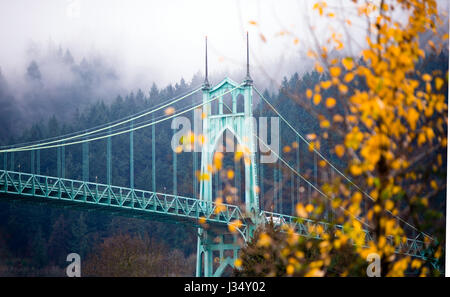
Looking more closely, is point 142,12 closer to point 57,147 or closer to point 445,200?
point 57,147

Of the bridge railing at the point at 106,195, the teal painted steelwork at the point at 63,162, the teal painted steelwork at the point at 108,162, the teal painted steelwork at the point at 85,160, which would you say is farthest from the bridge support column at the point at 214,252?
the teal painted steelwork at the point at 63,162

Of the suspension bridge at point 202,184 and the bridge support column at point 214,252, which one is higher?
the suspension bridge at point 202,184

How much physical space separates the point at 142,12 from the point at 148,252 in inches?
104

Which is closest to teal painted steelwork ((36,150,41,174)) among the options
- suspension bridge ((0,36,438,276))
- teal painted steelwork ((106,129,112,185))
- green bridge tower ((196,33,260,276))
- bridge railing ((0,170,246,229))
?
suspension bridge ((0,36,438,276))

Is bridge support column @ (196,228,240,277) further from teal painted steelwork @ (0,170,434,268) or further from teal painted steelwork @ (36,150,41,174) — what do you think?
teal painted steelwork @ (36,150,41,174)

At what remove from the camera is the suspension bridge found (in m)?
6.02

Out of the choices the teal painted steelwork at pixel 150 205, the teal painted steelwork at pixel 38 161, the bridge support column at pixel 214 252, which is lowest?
the bridge support column at pixel 214 252

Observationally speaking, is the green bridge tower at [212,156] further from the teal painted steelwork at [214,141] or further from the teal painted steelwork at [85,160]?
the teal painted steelwork at [85,160]

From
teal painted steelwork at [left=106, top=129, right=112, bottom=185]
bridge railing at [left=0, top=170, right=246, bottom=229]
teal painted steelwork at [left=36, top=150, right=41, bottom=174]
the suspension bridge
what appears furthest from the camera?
teal painted steelwork at [left=106, top=129, right=112, bottom=185]

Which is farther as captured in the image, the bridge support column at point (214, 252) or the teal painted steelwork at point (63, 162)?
the teal painted steelwork at point (63, 162)

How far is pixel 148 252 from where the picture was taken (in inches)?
244

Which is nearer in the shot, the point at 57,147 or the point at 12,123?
the point at 12,123

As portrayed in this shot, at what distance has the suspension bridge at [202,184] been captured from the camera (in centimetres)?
602
